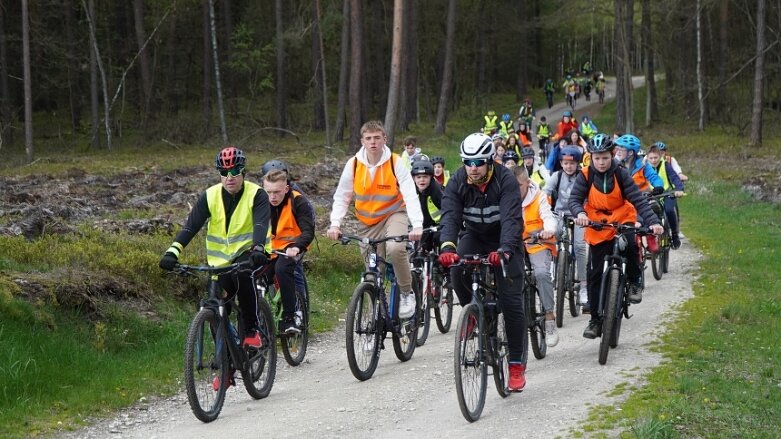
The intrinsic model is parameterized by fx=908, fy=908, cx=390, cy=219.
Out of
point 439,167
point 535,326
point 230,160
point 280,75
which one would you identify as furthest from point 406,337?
point 280,75

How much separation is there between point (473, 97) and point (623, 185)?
50.0 m

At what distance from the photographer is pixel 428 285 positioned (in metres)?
9.98

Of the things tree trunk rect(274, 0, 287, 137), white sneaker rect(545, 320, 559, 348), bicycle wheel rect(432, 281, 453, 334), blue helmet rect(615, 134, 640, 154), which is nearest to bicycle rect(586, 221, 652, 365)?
white sneaker rect(545, 320, 559, 348)

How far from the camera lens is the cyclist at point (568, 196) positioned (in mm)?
11062

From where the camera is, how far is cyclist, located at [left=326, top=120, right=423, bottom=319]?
29.2 ft

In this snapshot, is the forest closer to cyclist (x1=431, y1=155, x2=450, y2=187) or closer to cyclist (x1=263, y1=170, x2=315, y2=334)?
cyclist (x1=431, y1=155, x2=450, y2=187)

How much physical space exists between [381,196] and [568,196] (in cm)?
319

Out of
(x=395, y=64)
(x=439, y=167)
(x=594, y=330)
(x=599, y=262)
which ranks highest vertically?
(x=395, y=64)

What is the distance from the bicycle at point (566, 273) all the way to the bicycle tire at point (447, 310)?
128 centimetres

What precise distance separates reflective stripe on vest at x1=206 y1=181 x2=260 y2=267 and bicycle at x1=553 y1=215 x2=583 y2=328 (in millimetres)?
4410

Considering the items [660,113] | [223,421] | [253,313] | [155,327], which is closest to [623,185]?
[253,313]

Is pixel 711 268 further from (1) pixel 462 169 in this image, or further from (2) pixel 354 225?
(1) pixel 462 169

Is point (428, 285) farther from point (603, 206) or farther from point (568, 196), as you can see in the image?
point (568, 196)

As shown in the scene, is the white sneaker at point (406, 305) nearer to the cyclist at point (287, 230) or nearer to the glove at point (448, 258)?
the cyclist at point (287, 230)
